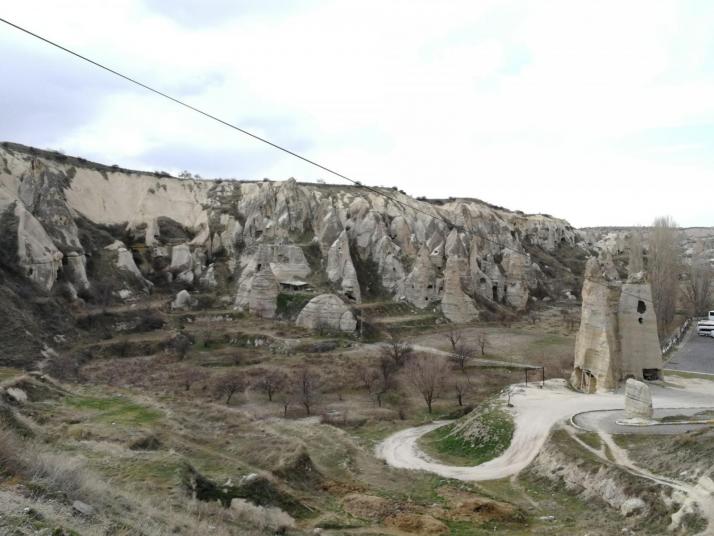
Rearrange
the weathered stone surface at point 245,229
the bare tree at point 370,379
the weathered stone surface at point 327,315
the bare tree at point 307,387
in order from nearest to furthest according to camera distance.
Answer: the bare tree at point 307,387, the bare tree at point 370,379, the weathered stone surface at point 327,315, the weathered stone surface at point 245,229

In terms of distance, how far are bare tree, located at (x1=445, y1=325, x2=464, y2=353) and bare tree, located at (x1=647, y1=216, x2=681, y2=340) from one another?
1788cm

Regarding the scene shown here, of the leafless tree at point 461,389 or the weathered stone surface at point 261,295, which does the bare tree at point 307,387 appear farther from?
the weathered stone surface at point 261,295

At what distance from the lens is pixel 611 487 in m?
16.2

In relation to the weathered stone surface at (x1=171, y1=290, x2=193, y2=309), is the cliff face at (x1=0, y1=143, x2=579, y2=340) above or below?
above

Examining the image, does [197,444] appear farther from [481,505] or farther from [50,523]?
[50,523]

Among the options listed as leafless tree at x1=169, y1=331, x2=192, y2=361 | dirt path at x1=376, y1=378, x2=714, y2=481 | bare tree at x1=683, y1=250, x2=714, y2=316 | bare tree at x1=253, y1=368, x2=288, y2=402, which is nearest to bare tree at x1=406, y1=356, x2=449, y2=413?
dirt path at x1=376, y1=378, x2=714, y2=481

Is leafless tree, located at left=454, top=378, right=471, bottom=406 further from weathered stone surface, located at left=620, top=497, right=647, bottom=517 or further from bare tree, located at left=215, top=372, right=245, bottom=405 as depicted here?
weathered stone surface, located at left=620, top=497, right=647, bottom=517

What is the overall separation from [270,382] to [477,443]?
1576 centimetres

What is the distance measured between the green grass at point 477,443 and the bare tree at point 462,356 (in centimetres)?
1346

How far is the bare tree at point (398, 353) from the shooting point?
40250mm

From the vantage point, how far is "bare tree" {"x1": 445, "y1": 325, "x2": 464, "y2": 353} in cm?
4362

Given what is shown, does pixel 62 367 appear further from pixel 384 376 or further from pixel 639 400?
pixel 639 400

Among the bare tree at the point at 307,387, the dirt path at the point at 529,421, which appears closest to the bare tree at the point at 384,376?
the bare tree at the point at 307,387

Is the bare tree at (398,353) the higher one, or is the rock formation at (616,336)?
the rock formation at (616,336)
